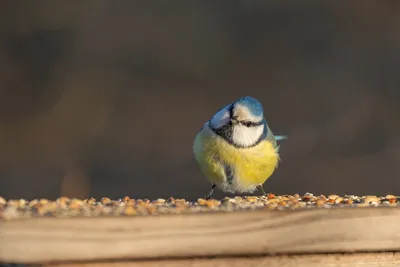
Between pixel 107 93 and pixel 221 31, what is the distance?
35.6 inches

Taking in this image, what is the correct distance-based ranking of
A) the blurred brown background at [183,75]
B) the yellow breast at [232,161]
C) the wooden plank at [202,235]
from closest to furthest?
the wooden plank at [202,235], the yellow breast at [232,161], the blurred brown background at [183,75]

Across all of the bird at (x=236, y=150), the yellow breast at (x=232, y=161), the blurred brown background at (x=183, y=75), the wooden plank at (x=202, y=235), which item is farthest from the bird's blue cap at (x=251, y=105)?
the blurred brown background at (x=183, y=75)

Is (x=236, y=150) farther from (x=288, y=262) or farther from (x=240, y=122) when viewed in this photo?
(x=288, y=262)

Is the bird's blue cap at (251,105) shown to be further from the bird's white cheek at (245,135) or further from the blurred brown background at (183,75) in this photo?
the blurred brown background at (183,75)

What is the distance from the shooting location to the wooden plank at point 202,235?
1.58 m

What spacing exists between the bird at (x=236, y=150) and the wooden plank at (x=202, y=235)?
3.39 ft

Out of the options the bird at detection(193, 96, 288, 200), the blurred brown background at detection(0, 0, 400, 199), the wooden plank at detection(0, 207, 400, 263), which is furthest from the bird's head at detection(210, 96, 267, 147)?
the blurred brown background at detection(0, 0, 400, 199)

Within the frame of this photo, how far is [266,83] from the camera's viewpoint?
19.3 ft

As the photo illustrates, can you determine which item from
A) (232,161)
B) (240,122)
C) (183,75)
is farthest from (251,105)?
(183,75)

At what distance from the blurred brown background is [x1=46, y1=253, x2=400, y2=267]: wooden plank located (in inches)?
155

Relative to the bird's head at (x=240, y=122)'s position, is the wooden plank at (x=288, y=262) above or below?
below

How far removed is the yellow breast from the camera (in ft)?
8.95

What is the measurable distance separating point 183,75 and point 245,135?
315 centimetres

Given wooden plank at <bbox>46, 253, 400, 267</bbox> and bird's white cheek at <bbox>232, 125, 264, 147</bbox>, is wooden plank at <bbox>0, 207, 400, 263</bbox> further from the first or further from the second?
bird's white cheek at <bbox>232, 125, 264, 147</bbox>
